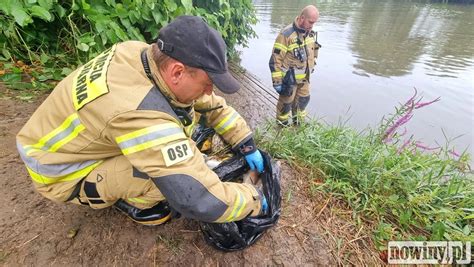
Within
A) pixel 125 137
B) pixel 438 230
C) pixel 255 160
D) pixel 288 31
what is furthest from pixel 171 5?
pixel 438 230

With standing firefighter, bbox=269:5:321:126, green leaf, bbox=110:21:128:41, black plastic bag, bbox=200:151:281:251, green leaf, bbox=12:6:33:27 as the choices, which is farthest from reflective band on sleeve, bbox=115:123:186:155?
standing firefighter, bbox=269:5:321:126

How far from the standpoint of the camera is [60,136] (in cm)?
144

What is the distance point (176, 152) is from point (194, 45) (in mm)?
486

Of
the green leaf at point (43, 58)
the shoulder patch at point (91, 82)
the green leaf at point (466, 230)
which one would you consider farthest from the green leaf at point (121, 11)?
the green leaf at point (466, 230)

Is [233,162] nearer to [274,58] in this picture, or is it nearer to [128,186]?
[128,186]

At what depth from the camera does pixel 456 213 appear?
1975mm

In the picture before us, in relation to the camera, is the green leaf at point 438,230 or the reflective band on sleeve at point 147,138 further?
the green leaf at point 438,230

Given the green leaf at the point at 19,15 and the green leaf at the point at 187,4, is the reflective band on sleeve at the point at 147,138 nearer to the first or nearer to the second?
the green leaf at the point at 19,15

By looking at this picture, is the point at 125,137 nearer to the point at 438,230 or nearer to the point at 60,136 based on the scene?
the point at 60,136

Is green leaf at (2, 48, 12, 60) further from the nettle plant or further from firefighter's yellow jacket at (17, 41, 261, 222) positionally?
firefighter's yellow jacket at (17, 41, 261, 222)

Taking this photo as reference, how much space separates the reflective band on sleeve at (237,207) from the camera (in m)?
1.47

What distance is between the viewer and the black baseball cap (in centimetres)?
132

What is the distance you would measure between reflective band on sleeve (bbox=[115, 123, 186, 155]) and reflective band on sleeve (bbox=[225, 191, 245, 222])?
466 mm

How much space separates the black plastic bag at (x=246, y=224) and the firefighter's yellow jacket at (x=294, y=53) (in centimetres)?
291
